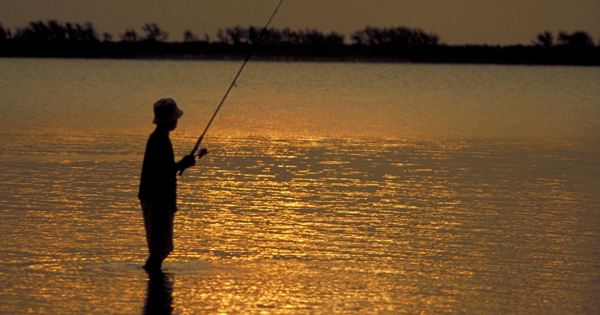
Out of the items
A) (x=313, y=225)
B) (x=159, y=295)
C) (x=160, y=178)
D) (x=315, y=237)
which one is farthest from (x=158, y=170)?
(x=313, y=225)

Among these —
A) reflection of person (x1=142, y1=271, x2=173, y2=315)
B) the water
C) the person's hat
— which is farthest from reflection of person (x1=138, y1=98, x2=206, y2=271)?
the water

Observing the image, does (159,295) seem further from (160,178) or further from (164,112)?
(164,112)

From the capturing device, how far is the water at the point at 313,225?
6.43 m

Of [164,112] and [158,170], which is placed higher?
[164,112]

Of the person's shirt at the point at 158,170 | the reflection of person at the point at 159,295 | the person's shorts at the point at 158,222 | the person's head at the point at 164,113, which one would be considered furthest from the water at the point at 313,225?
the person's head at the point at 164,113

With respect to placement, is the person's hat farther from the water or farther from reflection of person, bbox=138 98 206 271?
the water

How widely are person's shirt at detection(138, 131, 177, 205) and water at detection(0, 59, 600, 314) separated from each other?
61 cm

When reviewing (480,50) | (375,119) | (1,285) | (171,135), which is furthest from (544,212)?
(480,50)

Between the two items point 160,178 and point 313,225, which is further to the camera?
point 313,225

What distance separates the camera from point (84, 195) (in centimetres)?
1011

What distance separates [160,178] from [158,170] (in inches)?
2.4

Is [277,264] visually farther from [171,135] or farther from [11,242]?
[171,135]

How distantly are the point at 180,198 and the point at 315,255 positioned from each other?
2983mm

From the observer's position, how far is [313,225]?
8.73 metres
